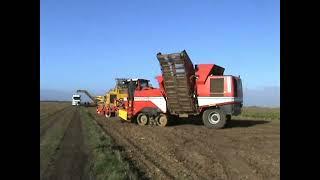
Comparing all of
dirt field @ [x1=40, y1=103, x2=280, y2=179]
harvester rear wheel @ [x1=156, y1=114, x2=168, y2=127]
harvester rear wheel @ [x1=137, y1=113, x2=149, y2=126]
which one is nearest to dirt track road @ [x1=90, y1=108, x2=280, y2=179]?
dirt field @ [x1=40, y1=103, x2=280, y2=179]

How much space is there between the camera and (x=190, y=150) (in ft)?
50.2

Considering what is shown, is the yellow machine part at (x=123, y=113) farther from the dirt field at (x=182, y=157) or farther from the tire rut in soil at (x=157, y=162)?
the tire rut in soil at (x=157, y=162)

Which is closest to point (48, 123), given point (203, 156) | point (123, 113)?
point (123, 113)

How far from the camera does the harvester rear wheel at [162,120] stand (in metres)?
Result: 27.2

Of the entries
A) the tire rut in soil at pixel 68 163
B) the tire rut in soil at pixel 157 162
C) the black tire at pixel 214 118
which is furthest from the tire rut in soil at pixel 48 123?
the tire rut in soil at pixel 157 162

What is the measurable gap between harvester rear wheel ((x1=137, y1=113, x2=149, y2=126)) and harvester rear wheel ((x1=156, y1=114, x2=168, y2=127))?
908 mm

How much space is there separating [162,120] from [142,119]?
159 centimetres

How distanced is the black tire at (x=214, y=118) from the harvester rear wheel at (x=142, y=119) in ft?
13.9

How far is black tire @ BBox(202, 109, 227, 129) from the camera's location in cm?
2486

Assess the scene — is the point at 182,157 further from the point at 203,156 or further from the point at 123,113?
the point at 123,113

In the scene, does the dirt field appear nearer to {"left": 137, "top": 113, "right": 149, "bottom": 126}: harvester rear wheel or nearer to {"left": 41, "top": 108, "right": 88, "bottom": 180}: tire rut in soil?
{"left": 41, "top": 108, "right": 88, "bottom": 180}: tire rut in soil

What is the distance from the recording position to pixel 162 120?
2742 centimetres
